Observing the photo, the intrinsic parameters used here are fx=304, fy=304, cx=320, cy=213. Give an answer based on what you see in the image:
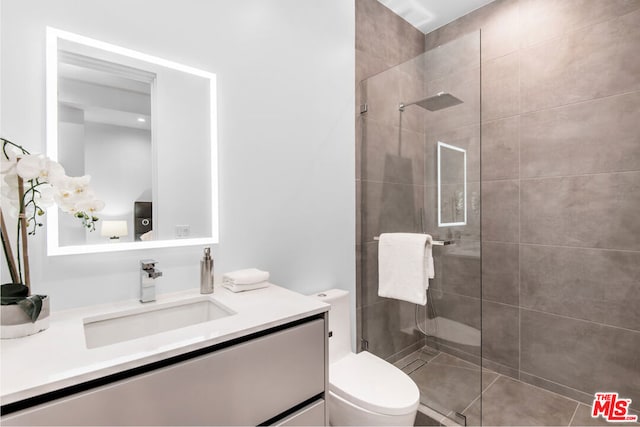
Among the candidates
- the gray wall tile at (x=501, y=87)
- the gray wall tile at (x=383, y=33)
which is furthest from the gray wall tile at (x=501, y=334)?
the gray wall tile at (x=383, y=33)

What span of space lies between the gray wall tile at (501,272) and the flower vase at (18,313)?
239cm

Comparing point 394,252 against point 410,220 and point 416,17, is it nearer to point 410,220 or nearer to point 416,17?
point 410,220

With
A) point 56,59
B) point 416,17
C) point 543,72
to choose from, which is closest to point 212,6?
point 56,59

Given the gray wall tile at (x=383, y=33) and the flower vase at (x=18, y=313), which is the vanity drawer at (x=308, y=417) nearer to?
the flower vase at (x=18, y=313)

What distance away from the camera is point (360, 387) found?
4.50 feet

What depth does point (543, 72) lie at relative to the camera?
6.38 feet

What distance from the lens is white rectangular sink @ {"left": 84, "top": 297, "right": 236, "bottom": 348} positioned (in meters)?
0.98

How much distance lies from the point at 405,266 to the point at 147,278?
127cm

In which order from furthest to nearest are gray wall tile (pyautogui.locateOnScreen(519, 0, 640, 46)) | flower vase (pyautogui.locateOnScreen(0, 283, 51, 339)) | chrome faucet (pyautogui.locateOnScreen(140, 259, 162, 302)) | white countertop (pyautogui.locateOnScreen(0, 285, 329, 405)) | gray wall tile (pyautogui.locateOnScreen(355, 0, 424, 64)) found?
1. gray wall tile (pyautogui.locateOnScreen(355, 0, 424, 64))
2. gray wall tile (pyautogui.locateOnScreen(519, 0, 640, 46))
3. chrome faucet (pyautogui.locateOnScreen(140, 259, 162, 302))
4. flower vase (pyautogui.locateOnScreen(0, 283, 51, 339))
5. white countertop (pyautogui.locateOnScreen(0, 285, 329, 405))

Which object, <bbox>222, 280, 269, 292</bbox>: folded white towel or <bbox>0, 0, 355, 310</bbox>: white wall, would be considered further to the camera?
<bbox>222, 280, 269, 292</bbox>: folded white towel

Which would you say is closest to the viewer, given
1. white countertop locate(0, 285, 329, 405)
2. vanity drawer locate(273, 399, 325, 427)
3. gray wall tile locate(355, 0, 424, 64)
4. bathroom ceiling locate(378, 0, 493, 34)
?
white countertop locate(0, 285, 329, 405)

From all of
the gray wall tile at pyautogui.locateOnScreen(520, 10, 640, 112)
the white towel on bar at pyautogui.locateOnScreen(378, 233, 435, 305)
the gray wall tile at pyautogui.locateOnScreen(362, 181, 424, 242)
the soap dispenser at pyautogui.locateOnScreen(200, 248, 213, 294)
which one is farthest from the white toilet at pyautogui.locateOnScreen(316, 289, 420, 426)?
the gray wall tile at pyautogui.locateOnScreen(520, 10, 640, 112)

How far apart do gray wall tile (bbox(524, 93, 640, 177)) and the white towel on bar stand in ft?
3.24

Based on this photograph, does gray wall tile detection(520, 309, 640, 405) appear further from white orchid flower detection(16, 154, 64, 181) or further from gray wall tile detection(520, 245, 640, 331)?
white orchid flower detection(16, 154, 64, 181)
